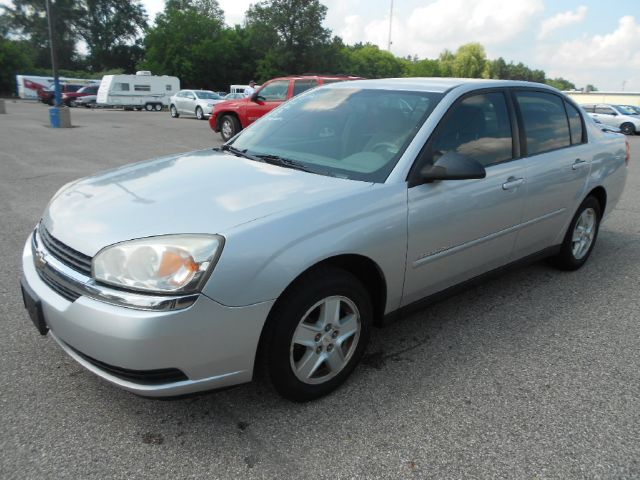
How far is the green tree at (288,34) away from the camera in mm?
57625

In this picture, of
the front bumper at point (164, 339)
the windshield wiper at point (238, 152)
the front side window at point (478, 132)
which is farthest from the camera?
the windshield wiper at point (238, 152)

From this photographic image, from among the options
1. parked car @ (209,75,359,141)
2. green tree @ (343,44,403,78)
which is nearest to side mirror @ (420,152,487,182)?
parked car @ (209,75,359,141)

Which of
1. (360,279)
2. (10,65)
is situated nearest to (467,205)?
(360,279)

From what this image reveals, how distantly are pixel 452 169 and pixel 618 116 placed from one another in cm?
2899

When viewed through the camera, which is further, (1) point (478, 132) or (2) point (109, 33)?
(2) point (109, 33)

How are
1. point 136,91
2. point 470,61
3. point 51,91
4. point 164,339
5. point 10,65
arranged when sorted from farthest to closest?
point 470,61, point 10,65, point 51,91, point 136,91, point 164,339

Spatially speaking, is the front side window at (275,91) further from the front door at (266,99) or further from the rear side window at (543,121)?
the rear side window at (543,121)

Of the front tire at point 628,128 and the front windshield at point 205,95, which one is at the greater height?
the front windshield at point 205,95

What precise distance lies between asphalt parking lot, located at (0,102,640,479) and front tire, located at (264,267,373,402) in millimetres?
137

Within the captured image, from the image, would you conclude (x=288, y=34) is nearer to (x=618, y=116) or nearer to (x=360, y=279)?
(x=618, y=116)

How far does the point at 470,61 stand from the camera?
8712 cm

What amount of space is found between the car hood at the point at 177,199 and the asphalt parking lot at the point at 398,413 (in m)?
0.83

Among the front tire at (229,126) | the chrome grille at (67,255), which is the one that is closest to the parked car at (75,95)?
the front tire at (229,126)

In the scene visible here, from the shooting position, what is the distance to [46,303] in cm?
229
